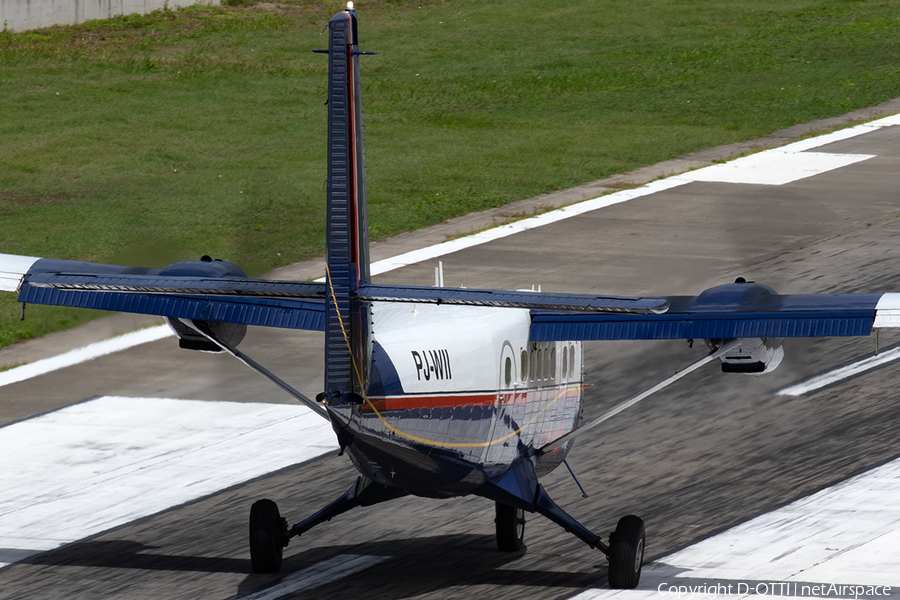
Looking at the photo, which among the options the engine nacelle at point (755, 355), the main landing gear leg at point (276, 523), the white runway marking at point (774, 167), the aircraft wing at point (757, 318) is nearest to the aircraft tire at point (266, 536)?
the main landing gear leg at point (276, 523)

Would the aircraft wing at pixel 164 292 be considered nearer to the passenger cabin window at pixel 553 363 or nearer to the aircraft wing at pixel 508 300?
the aircraft wing at pixel 508 300

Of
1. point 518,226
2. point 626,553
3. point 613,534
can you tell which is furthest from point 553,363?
point 518,226

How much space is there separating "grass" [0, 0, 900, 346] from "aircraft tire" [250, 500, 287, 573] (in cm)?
543

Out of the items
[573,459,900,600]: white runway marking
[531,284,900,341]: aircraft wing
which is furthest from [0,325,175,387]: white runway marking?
[531,284,900,341]: aircraft wing

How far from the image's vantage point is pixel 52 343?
26500 millimetres

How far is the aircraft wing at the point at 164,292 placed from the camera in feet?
48.5

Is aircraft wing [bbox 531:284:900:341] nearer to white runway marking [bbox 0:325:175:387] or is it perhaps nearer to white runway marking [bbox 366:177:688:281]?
white runway marking [bbox 0:325:175:387]

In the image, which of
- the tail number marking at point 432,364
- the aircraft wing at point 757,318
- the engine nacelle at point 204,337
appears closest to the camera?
the tail number marking at point 432,364

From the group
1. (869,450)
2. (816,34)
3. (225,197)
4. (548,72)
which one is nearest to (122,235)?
(225,197)

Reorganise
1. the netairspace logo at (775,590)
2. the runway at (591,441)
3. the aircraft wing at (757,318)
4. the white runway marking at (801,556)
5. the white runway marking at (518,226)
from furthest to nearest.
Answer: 1. the white runway marking at (518,226)
2. the runway at (591,441)
3. the white runway marking at (801,556)
4. the netairspace logo at (775,590)
5. the aircraft wing at (757,318)

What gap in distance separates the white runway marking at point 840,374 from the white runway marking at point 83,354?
12.5 meters

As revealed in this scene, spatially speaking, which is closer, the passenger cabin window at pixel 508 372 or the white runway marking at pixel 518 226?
the passenger cabin window at pixel 508 372

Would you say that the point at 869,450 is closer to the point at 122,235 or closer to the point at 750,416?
the point at 750,416

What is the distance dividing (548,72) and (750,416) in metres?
35.0
